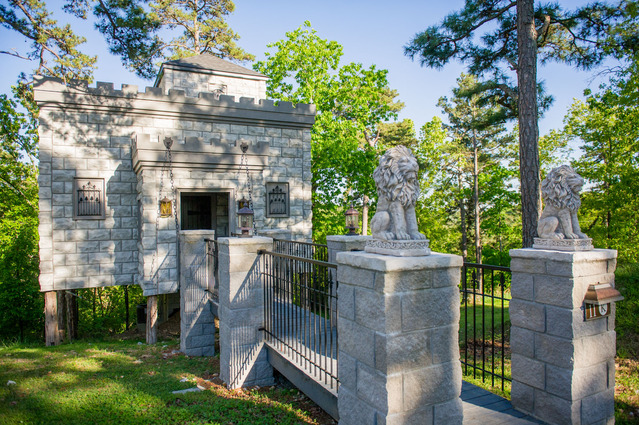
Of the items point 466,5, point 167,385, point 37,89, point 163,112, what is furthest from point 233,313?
point 466,5

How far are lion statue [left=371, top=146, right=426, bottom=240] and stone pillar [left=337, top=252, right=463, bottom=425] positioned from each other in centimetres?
29

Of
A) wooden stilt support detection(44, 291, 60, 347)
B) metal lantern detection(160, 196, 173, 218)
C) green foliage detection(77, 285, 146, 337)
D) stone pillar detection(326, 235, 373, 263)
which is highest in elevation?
metal lantern detection(160, 196, 173, 218)

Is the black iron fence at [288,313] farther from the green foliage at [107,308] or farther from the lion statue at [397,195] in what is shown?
the green foliage at [107,308]

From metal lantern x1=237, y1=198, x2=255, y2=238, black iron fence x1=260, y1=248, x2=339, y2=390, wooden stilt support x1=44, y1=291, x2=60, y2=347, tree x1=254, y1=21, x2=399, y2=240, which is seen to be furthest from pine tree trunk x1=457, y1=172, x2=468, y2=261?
wooden stilt support x1=44, y1=291, x2=60, y2=347

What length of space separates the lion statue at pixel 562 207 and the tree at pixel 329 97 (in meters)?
13.8

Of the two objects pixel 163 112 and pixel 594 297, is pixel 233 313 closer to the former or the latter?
pixel 594 297

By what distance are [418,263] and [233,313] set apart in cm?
375

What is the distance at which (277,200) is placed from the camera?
10922 mm

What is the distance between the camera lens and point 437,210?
2695 centimetres

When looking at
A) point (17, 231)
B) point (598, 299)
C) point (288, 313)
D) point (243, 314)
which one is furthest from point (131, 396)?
point (17, 231)

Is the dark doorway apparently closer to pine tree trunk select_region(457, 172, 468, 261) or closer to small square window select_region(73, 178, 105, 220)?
small square window select_region(73, 178, 105, 220)

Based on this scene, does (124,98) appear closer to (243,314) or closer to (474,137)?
(243,314)

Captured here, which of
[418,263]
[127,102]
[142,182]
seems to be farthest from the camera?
[127,102]

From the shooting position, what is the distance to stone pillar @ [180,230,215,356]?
792 centimetres
